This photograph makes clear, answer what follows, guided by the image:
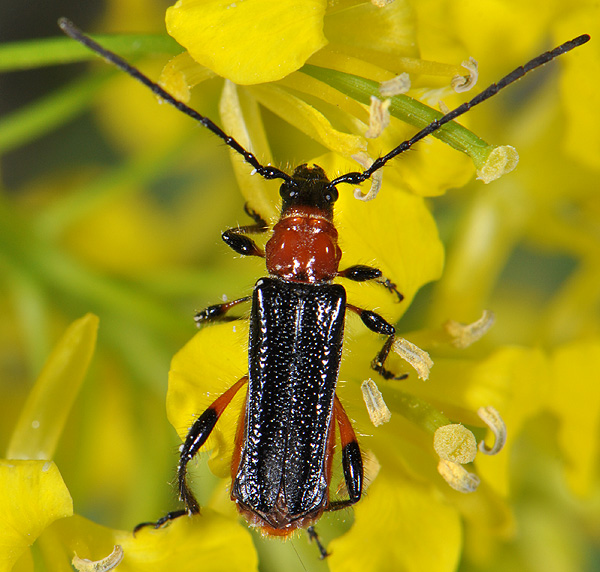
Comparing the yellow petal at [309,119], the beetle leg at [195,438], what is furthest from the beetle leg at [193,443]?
the yellow petal at [309,119]

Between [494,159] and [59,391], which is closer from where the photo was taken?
[494,159]

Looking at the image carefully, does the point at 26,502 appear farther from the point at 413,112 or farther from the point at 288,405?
the point at 413,112

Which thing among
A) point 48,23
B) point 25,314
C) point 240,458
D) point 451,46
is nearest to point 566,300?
point 451,46

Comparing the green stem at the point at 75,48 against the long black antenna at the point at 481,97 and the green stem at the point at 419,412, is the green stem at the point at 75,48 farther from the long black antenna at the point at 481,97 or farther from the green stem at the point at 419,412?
the green stem at the point at 419,412

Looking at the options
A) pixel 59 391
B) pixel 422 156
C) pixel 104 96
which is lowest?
pixel 104 96

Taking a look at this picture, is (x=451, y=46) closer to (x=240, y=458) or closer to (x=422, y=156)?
(x=422, y=156)

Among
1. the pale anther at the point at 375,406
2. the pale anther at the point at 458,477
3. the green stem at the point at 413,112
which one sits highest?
the green stem at the point at 413,112
